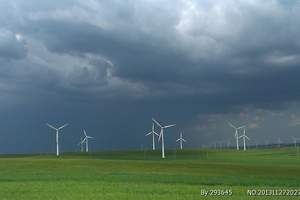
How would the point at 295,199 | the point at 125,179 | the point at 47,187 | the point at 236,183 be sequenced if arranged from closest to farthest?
the point at 295,199, the point at 47,187, the point at 236,183, the point at 125,179

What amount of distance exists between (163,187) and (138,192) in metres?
5.35

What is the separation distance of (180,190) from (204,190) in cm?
219

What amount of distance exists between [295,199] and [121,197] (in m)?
13.3

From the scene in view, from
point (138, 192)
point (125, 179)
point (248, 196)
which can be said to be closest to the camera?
point (248, 196)

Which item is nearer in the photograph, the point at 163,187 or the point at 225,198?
the point at 225,198

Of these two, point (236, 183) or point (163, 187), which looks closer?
point (163, 187)

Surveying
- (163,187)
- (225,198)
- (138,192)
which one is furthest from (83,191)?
(225,198)

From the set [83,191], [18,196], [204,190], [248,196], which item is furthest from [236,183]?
[18,196]

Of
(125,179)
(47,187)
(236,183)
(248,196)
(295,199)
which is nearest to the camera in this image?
(295,199)

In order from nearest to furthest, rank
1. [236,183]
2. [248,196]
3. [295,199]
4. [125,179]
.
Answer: [295,199] < [248,196] < [236,183] < [125,179]

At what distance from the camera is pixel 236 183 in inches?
2229

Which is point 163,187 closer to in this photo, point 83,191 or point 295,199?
point 83,191

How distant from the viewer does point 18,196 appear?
4191 cm

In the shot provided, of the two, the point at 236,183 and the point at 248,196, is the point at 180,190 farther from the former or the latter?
the point at 236,183
